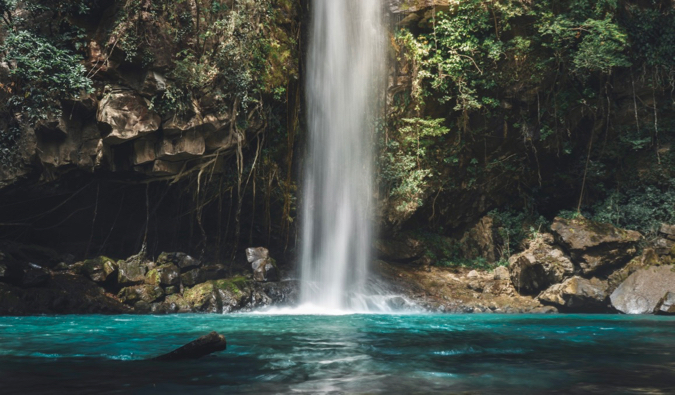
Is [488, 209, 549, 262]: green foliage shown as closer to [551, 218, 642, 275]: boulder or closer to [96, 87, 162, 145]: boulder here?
[551, 218, 642, 275]: boulder

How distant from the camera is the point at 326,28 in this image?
15.1 meters

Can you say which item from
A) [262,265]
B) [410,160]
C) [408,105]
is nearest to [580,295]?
[410,160]

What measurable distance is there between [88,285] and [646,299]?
45.8 ft

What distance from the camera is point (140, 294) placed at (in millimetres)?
11609

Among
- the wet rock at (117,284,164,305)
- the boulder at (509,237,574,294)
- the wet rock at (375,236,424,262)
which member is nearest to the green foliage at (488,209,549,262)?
the boulder at (509,237,574,294)

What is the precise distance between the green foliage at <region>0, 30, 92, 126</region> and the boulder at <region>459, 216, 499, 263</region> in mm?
13155

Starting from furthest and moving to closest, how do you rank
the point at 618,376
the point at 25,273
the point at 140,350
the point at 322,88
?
the point at 322,88 → the point at 25,273 → the point at 140,350 → the point at 618,376

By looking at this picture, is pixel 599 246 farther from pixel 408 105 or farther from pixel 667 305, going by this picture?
pixel 408 105

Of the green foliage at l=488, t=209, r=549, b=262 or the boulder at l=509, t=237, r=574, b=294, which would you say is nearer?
the boulder at l=509, t=237, r=574, b=294

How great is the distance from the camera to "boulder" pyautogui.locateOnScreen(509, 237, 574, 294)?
43.1 ft

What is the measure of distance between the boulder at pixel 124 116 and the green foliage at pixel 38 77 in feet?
1.83

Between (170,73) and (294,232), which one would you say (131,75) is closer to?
(170,73)

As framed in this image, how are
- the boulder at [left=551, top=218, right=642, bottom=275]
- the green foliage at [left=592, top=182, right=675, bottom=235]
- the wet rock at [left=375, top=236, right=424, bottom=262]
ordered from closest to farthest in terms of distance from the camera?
the boulder at [left=551, top=218, right=642, bottom=275] → the green foliage at [left=592, top=182, right=675, bottom=235] → the wet rock at [left=375, top=236, right=424, bottom=262]

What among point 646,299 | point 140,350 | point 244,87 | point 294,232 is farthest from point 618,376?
point 294,232
